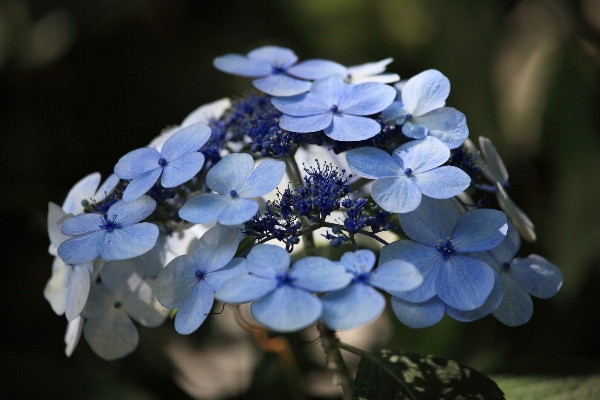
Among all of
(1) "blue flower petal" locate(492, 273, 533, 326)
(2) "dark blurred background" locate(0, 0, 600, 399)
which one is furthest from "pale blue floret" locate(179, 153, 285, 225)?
(2) "dark blurred background" locate(0, 0, 600, 399)

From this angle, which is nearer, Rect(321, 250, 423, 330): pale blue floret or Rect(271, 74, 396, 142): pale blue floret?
Rect(321, 250, 423, 330): pale blue floret

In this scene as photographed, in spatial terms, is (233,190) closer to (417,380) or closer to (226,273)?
(226,273)

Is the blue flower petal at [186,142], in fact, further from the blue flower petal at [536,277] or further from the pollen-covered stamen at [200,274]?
the blue flower petal at [536,277]

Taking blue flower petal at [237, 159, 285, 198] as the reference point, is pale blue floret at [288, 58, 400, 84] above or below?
above

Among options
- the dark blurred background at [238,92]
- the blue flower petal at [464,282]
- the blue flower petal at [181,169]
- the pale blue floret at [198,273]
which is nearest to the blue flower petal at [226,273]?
the pale blue floret at [198,273]

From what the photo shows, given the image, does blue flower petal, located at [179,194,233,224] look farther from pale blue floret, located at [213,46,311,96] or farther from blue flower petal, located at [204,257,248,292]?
pale blue floret, located at [213,46,311,96]
